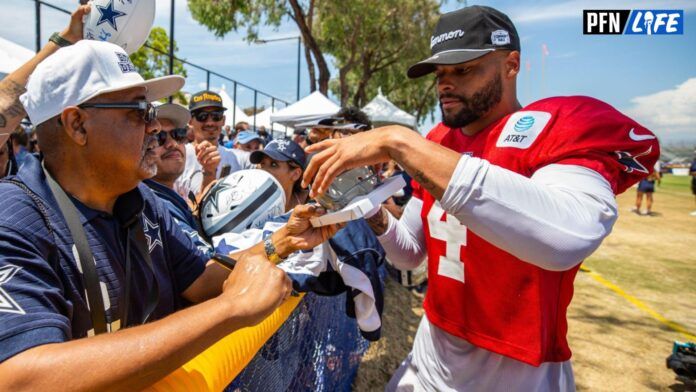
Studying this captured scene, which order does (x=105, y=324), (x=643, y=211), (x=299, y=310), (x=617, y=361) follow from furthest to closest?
(x=643, y=211), (x=617, y=361), (x=299, y=310), (x=105, y=324)

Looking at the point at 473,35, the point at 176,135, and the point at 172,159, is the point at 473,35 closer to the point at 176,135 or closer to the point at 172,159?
the point at 172,159

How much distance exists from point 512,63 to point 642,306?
6314 millimetres

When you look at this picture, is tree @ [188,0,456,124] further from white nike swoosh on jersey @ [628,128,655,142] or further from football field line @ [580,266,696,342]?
white nike swoosh on jersey @ [628,128,655,142]

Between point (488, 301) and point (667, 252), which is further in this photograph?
point (667, 252)

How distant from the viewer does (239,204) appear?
8.93 ft

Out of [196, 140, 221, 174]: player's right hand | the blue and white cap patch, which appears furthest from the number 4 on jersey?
[196, 140, 221, 174]: player's right hand

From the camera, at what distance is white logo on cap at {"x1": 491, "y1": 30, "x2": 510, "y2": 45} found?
5.77ft

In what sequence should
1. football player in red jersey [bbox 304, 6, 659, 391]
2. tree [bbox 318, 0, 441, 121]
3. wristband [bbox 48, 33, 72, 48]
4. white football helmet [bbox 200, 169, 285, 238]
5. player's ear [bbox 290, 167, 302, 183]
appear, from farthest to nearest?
tree [bbox 318, 0, 441, 121] → player's ear [bbox 290, 167, 302, 183] → white football helmet [bbox 200, 169, 285, 238] → wristband [bbox 48, 33, 72, 48] → football player in red jersey [bbox 304, 6, 659, 391]

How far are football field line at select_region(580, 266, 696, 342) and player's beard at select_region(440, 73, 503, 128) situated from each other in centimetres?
541

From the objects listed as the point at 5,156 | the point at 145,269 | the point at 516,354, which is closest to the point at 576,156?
the point at 516,354

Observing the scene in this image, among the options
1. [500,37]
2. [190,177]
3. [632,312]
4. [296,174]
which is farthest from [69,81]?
[632,312]

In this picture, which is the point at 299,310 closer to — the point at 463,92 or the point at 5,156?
the point at 463,92

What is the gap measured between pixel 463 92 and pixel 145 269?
4.61 ft

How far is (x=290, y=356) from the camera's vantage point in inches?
85.2
